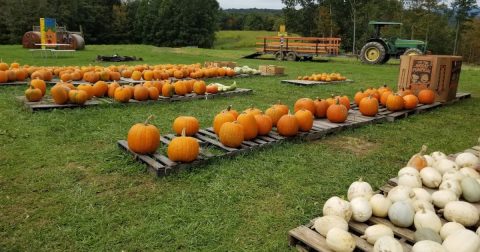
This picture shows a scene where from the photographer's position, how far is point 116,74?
9.55 m

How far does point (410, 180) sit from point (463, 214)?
56 cm

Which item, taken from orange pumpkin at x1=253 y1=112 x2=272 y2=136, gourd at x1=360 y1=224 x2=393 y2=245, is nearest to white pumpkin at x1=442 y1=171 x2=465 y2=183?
gourd at x1=360 y1=224 x2=393 y2=245

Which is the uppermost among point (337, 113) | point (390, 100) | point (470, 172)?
point (390, 100)

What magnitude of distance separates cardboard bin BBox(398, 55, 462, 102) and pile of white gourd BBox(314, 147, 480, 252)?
5.06 m

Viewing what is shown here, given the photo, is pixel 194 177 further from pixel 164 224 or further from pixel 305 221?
pixel 305 221

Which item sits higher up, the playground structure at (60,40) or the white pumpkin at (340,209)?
the playground structure at (60,40)

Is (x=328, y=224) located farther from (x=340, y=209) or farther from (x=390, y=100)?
(x=390, y=100)

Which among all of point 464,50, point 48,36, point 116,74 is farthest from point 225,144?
point 464,50

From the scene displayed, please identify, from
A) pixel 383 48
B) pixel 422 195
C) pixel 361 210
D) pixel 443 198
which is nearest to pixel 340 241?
pixel 361 210

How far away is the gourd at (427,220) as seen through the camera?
97.4 inches

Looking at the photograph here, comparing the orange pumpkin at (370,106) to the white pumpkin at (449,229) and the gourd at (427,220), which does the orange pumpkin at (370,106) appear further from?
the white pumpkin at (449,229)

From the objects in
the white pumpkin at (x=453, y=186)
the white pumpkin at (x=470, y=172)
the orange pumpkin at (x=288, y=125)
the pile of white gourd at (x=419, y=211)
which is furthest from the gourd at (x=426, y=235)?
the orange pumpkin at (x=288, y=125)

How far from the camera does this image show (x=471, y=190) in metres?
2.92

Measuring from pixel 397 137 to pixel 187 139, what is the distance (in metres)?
3.40
